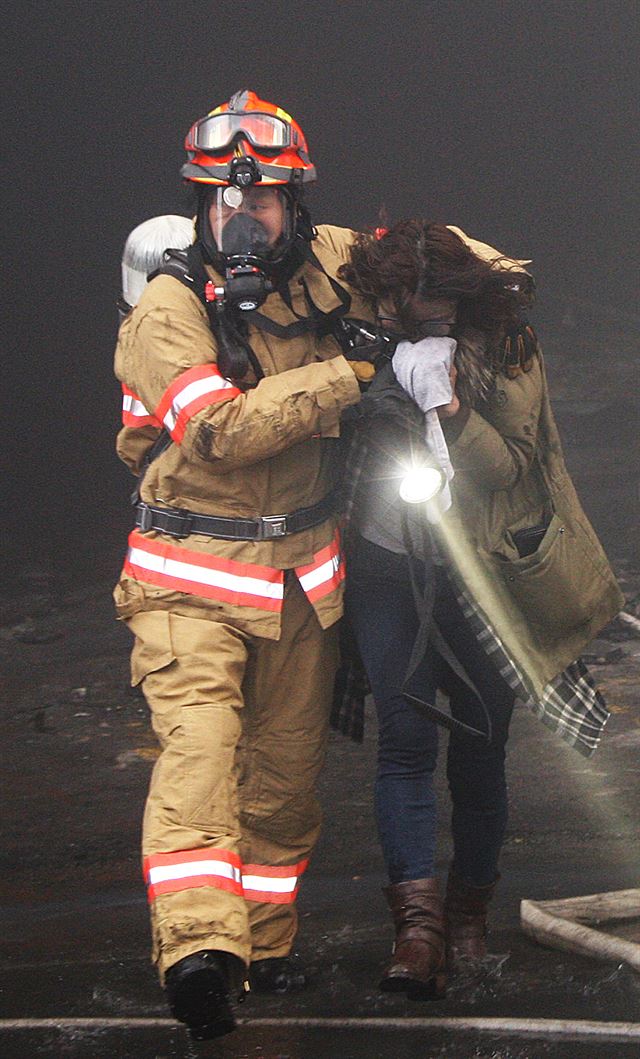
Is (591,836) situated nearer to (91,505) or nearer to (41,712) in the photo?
(41,712)

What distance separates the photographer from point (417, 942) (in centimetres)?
291

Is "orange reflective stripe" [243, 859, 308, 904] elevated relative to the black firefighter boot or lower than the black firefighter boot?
lower

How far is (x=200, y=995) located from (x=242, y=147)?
1.65 metres

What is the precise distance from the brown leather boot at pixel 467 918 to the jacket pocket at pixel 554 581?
580 millimetres

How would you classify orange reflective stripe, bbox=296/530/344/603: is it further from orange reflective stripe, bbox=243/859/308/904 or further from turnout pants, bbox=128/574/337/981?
orange reflective stripe, bbox=243/859/308/904

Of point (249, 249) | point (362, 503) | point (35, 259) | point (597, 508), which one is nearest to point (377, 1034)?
point (362, 503)

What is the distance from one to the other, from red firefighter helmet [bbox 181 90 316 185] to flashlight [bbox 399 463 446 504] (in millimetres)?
670

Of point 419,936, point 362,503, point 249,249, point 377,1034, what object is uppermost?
point 249,249

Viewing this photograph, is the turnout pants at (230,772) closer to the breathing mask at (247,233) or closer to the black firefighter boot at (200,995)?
the black firefighter boot at (200,995)

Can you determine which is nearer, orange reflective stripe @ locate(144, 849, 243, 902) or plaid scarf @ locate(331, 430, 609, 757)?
orange reflective stripe @ locate(144, 849, 243, 902)

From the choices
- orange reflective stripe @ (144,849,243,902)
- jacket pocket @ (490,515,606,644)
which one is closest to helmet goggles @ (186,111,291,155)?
jacket pocket @ (490,515,606,644)

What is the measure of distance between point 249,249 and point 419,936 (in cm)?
139

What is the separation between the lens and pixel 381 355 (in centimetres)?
305

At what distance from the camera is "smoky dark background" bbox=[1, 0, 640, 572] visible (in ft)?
27.2
